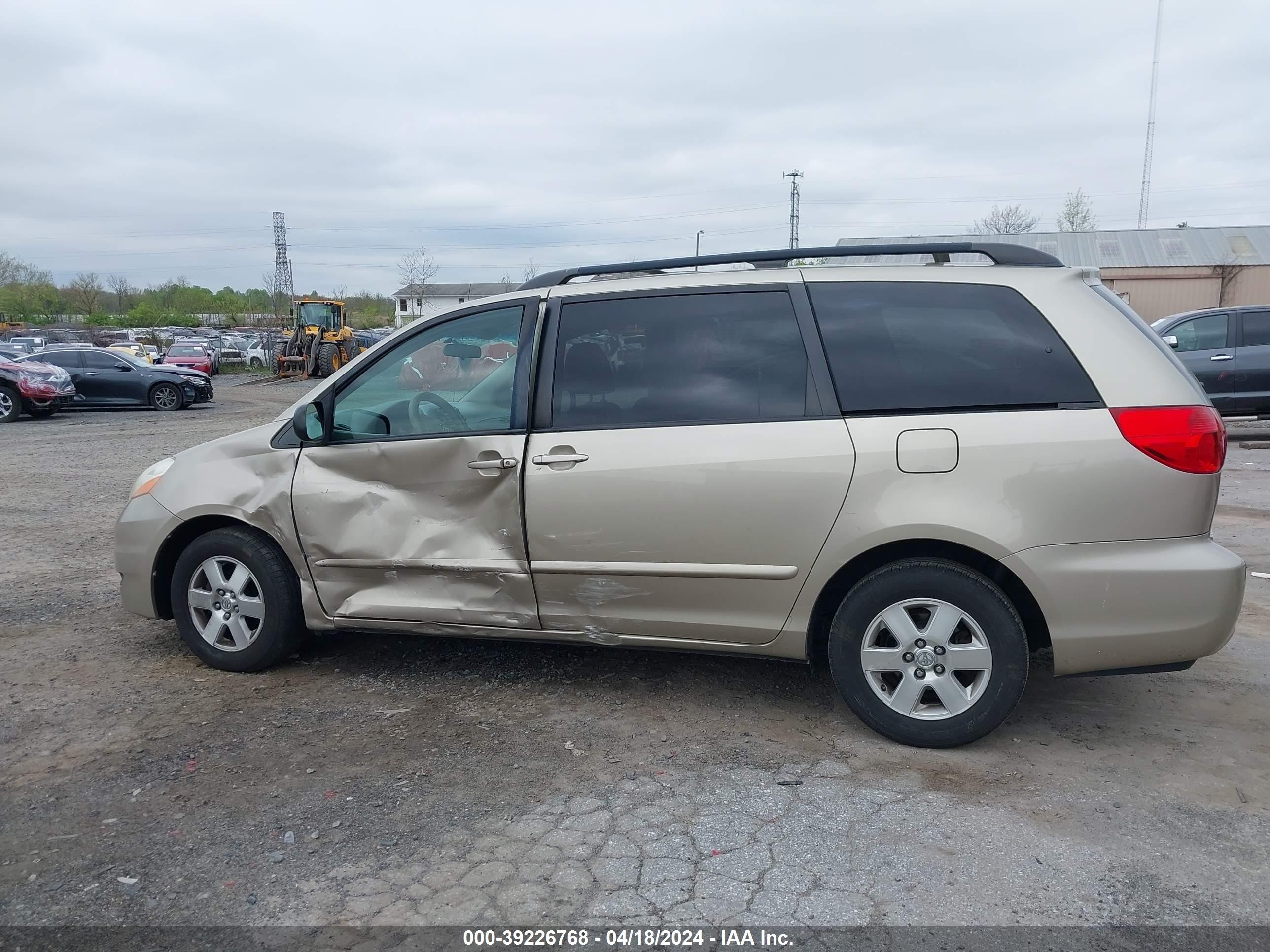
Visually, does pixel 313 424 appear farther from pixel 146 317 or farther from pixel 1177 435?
pixel 146 317

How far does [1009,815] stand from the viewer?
3.17 meters

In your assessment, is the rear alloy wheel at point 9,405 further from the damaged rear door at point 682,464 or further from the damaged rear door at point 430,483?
the damaged rear door at point 682,464

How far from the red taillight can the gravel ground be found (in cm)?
115

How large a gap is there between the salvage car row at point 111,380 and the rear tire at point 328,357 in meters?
9.31

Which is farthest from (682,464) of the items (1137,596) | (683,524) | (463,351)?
(1137,596)

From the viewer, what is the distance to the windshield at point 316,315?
34.7 meters

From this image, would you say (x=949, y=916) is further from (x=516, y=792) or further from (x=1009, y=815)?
(x=516, y=792)

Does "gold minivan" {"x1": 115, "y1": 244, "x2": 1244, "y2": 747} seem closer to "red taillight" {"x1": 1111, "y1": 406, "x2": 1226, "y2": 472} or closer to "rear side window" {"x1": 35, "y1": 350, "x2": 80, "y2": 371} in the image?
"red taillight" {"x1": 1111, "y1": 406, "x2": 1226, "y2": 472}

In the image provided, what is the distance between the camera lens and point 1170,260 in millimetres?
37656

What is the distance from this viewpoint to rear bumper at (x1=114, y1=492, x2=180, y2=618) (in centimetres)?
456

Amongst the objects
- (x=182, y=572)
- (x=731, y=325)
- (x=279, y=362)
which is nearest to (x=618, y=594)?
(x=731, y=325)

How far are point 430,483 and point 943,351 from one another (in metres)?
2.23

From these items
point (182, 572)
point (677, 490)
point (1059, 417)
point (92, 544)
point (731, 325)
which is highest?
point (731, 325)

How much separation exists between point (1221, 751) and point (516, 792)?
270cm
